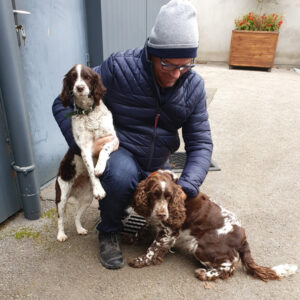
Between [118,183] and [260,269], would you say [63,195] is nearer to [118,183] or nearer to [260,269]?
[118,183]

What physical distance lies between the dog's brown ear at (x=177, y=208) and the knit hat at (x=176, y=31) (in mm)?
866

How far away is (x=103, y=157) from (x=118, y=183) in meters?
0.21

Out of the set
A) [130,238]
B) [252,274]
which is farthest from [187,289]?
[130,238]

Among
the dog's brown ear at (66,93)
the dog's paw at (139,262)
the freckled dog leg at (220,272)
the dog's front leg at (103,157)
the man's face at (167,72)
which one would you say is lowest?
the dog's paw at (139,262)

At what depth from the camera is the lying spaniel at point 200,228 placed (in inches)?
81.5

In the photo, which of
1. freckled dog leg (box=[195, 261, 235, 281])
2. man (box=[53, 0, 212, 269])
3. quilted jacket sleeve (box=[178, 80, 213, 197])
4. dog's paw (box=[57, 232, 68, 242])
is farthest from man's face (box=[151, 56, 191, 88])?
dog's paw (box=[57, 232, 68, 242])

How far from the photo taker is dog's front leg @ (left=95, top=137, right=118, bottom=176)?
7.12ft

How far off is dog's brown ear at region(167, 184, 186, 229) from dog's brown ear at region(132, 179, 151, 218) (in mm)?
162

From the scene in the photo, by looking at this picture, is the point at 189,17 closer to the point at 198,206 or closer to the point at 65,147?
the point at 198,206

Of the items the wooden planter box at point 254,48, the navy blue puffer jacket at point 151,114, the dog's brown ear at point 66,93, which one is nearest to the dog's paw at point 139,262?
the navy blue puffer jacket at point 151,114

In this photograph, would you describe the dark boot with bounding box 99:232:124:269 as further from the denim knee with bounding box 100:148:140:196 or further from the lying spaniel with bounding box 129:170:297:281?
the denim knee with bounding box 100:148:140:196

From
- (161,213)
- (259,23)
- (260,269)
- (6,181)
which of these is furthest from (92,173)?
(259,23)

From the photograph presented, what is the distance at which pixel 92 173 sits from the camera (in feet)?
7.27

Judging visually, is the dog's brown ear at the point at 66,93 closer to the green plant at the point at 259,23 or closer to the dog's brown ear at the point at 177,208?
the dog's brown ear at the point at 177,208
